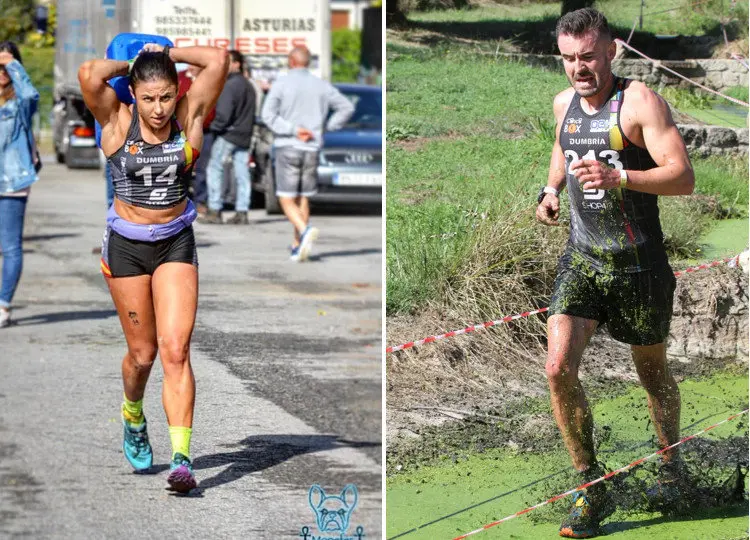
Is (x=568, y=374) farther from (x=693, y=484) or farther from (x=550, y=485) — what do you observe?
(x=693, y=484)

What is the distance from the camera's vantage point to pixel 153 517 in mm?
5086

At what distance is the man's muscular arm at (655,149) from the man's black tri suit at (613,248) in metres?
0.04

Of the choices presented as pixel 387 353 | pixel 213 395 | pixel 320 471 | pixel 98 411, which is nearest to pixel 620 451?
pixel 387 353

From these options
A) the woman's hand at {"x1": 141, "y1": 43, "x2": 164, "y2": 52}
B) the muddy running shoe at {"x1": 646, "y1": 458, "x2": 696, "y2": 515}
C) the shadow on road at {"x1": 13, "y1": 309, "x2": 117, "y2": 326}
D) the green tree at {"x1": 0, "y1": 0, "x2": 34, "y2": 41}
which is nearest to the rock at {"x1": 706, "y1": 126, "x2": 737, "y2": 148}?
the muddy running shoe at {"x1": 646, "y1": 458, "x2": 696, "y2": 515}

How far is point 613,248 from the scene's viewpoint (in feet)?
14.1

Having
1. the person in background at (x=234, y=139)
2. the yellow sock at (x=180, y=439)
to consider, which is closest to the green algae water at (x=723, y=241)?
the yellow sock at (x=180, y=439)

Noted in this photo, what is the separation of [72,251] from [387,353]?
888 centimetres

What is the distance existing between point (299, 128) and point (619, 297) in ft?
26.9

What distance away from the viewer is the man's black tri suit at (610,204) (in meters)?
4.15

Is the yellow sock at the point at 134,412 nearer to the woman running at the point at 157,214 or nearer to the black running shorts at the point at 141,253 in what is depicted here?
the woman running at the point at 157,214

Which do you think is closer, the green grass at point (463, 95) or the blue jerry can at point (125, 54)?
the green grass at point (463, 95)

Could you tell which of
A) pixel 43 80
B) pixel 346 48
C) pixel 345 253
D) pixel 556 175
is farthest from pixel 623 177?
pixel 346 48

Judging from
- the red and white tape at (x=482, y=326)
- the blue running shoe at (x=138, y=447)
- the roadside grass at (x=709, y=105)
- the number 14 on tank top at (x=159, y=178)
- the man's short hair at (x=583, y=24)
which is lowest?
the blue running shoe at (x=138, y=447)

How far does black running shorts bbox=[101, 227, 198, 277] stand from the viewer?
5215 mm
